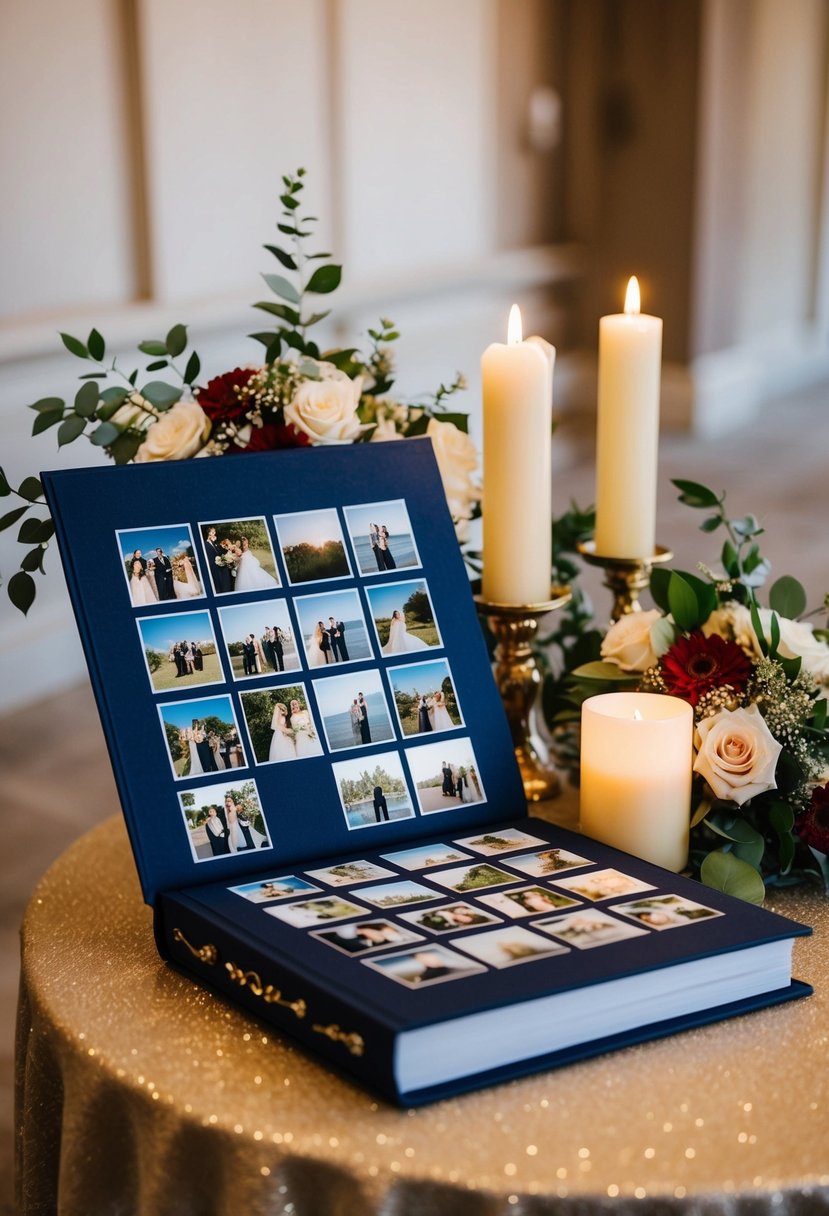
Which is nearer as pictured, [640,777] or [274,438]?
[640,777]

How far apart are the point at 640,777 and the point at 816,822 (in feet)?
0.45

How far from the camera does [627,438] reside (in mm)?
1137

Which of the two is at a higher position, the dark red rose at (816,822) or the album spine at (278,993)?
the album spine at (278,993)

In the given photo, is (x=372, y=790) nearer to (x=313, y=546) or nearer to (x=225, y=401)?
(x=313, y=546)

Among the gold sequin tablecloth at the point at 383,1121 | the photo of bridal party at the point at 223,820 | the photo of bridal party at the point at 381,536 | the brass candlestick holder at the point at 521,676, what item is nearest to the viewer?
the gold sequin tablecloth at the point at 383,1121

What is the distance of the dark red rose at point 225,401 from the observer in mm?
1048

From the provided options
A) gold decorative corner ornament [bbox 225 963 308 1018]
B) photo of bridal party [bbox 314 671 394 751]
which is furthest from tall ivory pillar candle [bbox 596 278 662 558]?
gold decorative corner ornament [bbox 225 963 308 1018]

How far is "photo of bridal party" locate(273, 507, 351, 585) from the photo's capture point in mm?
929

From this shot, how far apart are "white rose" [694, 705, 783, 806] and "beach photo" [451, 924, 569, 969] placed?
0.71ft

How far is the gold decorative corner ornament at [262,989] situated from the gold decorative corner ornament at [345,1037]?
15mm

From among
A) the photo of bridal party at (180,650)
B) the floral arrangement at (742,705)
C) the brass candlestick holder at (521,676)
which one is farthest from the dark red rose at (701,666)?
the photo of bridal party at (180,650)

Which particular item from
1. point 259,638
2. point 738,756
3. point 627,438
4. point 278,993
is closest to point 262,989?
point 278,993

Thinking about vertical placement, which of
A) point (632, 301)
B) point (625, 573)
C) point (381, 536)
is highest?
point (632, 301)

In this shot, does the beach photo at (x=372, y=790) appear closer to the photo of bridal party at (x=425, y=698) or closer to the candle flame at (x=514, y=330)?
the photo of bridal party at (x=425, y=698)
